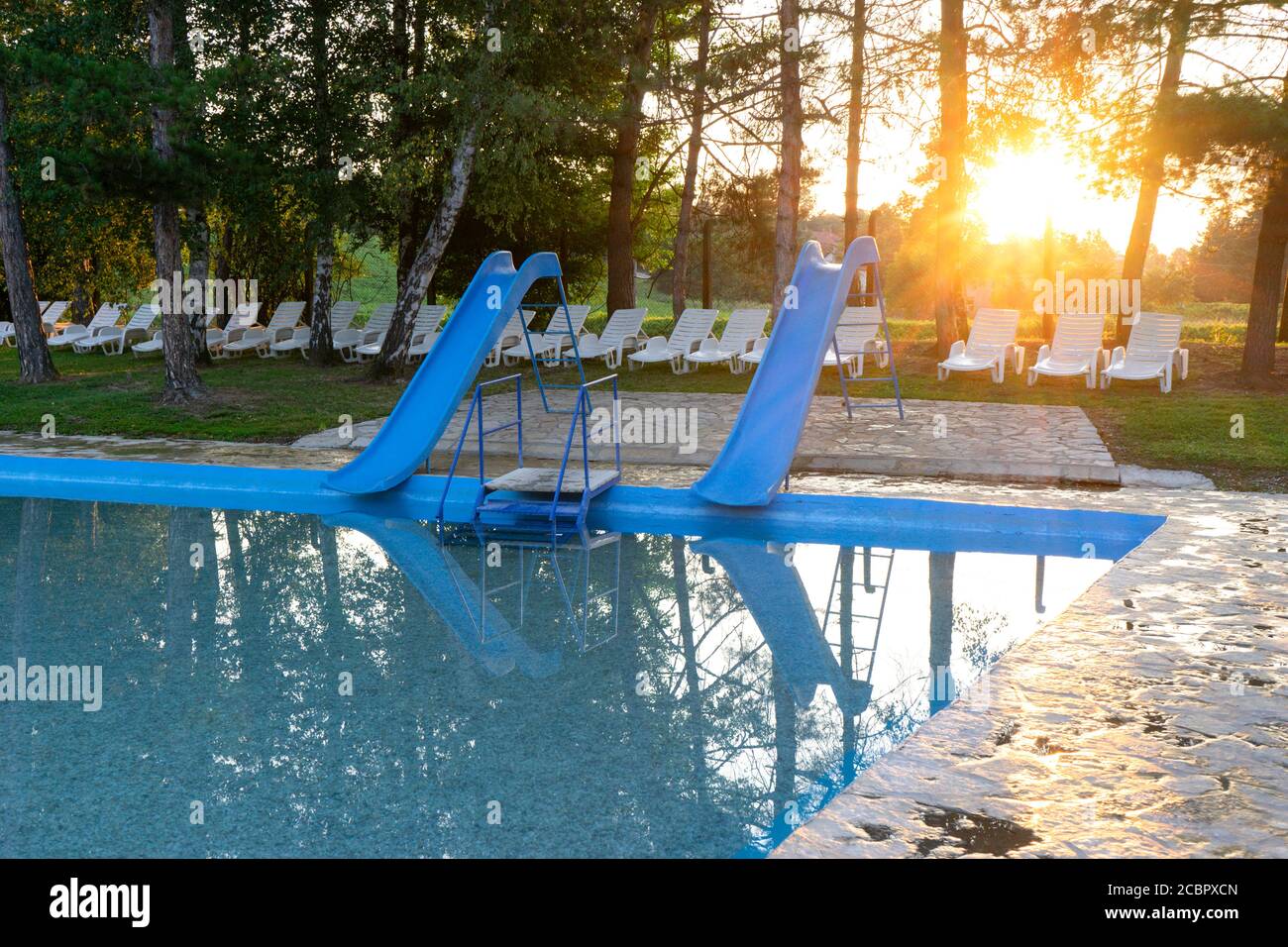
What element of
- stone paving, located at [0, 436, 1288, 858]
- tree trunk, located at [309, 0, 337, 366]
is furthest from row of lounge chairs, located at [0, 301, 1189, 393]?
stone paving, located at [0, 436, 1288, 858]

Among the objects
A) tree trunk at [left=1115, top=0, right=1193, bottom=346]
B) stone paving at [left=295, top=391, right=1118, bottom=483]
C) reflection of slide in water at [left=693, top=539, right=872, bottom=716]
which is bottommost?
reflection of slide in water at [left=693, top=539, right=872, bottom=716]

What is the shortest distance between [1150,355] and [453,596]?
1062cm

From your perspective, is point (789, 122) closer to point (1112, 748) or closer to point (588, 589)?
point (588, 589)

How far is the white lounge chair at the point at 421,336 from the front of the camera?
57.8 ft

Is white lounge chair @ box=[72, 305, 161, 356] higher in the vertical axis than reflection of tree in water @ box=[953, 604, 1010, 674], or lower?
higher

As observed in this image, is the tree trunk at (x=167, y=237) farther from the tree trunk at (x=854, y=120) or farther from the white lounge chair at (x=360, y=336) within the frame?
the tree trunk at (x=854, y=120)

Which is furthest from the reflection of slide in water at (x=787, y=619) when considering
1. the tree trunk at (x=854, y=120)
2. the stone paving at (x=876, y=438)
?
the tree trunk at (x=854, y=120)

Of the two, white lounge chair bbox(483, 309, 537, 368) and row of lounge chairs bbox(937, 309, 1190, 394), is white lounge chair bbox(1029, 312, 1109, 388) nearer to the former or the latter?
row of lounge chairs bbox(937, 309, 1190, 394)

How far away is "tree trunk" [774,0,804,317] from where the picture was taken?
15.7 metres

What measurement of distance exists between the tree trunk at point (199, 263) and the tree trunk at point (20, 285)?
2.00 metres

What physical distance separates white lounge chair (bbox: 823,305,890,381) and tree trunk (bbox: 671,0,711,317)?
3.99 metres

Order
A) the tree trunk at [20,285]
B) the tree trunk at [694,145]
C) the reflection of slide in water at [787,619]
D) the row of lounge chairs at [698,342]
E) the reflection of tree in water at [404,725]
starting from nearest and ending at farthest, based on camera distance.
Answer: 1. the reflection of tree in water at [404,725]
2. the reflection of slide in water at [787,619]
3. the row of lounge chairs at [698,342]
4. the tree trunk at [20,285]
5. the tree trunk at [694,145]

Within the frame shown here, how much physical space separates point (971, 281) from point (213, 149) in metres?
27.4
